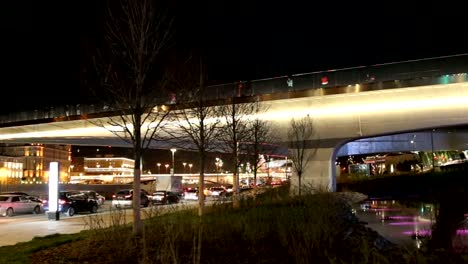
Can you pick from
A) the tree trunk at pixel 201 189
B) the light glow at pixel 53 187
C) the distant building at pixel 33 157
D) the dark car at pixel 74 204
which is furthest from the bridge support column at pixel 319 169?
the distant building at pixel 33 157

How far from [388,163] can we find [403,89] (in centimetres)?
5624

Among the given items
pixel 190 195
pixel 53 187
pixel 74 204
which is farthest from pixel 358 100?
pixel 190 195

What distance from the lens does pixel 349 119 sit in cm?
3700

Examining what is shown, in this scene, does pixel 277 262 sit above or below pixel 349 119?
below

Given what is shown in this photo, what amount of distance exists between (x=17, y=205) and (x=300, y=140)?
66.2ft

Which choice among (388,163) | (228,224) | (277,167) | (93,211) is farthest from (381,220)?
(277,167)

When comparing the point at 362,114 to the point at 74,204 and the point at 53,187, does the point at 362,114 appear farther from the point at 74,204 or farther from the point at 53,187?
→ the point at 53,187

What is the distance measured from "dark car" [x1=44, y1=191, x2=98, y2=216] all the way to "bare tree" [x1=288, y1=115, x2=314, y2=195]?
1434 cm

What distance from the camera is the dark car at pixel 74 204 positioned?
109 ft

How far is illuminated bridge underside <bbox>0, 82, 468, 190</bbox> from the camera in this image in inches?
1303

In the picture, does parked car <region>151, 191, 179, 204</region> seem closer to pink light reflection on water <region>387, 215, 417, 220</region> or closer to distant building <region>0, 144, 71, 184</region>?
pink light reflection on water <region>387, 215, 417, 220</region>

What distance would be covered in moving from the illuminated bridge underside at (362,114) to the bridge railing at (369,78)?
3.43ft

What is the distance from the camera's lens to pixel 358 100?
34.5 meters

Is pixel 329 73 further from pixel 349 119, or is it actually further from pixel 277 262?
pixel 277 262
